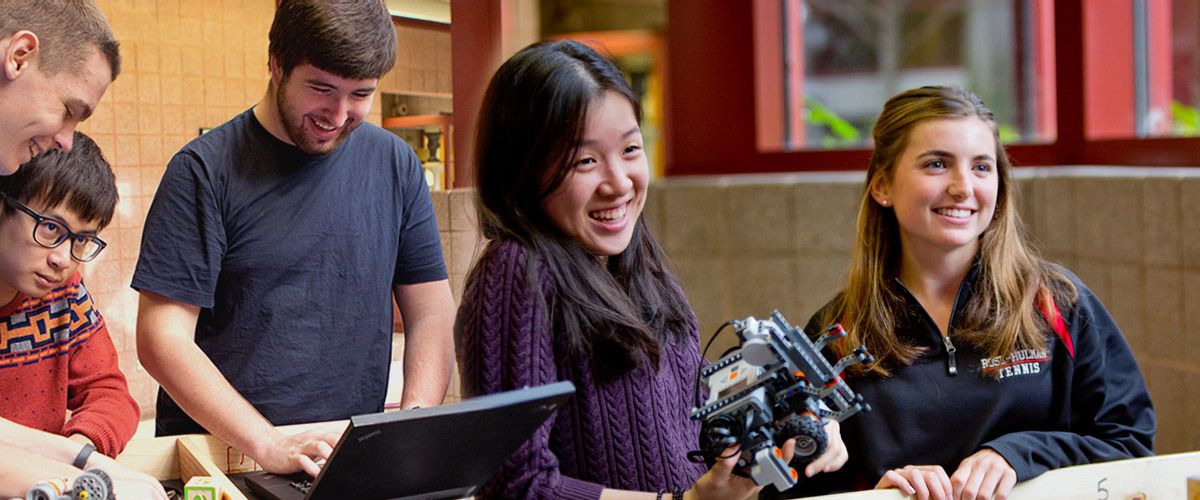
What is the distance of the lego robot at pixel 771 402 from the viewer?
3.58ft

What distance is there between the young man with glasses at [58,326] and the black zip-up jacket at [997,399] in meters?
1.03

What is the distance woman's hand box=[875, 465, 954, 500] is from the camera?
4.43 feet

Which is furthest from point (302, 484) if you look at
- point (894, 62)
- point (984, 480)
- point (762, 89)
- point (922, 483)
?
point (894, 62)

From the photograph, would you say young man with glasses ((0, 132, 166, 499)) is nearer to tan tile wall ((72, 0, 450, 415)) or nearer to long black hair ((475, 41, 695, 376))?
tan tile wall ((72, 0, 450, 415))

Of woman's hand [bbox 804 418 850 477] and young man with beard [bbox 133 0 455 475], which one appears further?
young man with beard [bbox 133 0 455 475]

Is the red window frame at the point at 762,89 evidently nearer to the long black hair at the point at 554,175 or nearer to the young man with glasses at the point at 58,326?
the long black hair at the point at 554,175

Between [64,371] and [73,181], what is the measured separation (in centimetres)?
26

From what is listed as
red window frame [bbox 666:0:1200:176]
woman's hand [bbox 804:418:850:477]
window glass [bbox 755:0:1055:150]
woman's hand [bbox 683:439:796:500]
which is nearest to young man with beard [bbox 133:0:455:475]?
woman's hand [bbox 683:439:796:500]

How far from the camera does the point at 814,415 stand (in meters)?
1.12

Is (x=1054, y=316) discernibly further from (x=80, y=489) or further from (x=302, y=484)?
(x=80, y=489)

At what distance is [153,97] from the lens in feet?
4.48

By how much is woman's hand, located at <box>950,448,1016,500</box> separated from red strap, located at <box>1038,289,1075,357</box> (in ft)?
0.86

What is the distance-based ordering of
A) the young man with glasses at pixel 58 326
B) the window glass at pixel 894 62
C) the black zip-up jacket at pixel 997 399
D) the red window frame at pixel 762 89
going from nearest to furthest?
the young man with glasses at pixel 58 326 < the black zip-up jacket at pixel 997 399 < the red window frame at pixel 762 89 < the window glass at pixel 894 62

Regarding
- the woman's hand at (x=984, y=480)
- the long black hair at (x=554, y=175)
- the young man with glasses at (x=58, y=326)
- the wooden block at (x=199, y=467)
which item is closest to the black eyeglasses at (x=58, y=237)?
the young man with glasses at (x=58, y=326)
